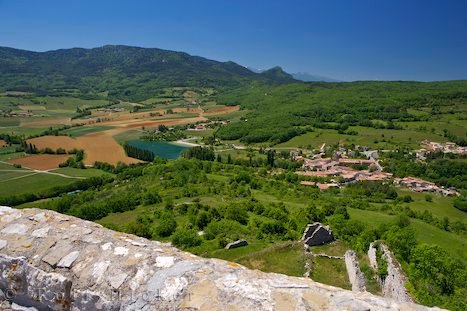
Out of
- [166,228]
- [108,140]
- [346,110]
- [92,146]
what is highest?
[346,110]

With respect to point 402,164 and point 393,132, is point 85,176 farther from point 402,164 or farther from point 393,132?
point 393,132

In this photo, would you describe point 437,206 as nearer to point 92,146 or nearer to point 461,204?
point 461,204

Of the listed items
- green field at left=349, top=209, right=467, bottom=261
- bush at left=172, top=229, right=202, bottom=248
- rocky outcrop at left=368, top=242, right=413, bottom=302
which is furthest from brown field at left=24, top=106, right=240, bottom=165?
rocky outcrop at left=368, top=242, right=413, bottom=302

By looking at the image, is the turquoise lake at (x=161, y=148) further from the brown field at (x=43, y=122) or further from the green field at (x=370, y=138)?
the brown field at (x=43, y=122)

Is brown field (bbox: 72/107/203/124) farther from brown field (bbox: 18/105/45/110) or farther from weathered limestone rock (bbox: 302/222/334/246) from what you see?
weathered limestone rock (bbox: 302/222/334/246)

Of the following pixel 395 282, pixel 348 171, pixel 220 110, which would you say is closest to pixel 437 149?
pixel 348 171

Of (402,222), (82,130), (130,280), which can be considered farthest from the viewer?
(82,130)

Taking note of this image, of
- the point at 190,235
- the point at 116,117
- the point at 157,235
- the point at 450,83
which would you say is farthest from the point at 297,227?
the point at 450,83

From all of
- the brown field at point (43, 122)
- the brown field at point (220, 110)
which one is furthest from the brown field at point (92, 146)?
the brown field at point (220, 110)
